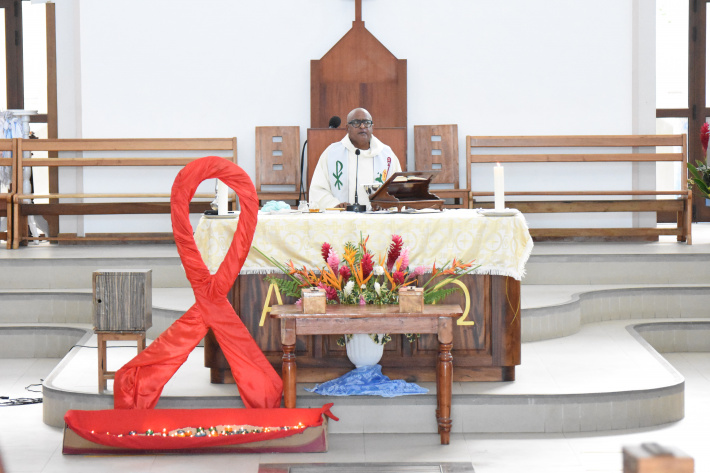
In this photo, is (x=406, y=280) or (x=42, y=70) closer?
(x=406, y=280)

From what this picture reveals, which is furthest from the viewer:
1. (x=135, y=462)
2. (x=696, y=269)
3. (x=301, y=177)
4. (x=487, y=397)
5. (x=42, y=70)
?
(x=42, y=70)

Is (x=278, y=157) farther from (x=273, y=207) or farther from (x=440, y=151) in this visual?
(x=273, y=207)

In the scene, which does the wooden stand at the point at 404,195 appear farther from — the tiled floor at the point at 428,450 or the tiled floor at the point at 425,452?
the tiled floor at the point at 425,452

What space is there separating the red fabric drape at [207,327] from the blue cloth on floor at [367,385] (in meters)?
0.25

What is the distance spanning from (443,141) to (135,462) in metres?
4.54

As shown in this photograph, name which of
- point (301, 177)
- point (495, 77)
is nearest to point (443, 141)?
point (495, 77)

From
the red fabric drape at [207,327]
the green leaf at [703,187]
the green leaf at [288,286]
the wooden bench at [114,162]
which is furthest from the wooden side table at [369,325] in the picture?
the green leaf at [703,187]

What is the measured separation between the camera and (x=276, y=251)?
165 inches

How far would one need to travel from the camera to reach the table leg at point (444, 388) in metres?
3.80

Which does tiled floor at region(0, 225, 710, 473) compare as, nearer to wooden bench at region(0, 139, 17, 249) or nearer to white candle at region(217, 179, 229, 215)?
white candle at region(217, 179, 229, 215)

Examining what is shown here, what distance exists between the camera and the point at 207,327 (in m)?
3.97

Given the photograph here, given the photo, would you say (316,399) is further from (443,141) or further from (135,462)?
(443,141)

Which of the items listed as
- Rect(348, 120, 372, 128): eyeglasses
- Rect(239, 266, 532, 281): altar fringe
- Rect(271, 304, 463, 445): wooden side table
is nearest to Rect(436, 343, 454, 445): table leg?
Rect(271, 304, 463, 445): wooden side table

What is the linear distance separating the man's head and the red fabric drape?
5.75 feet
